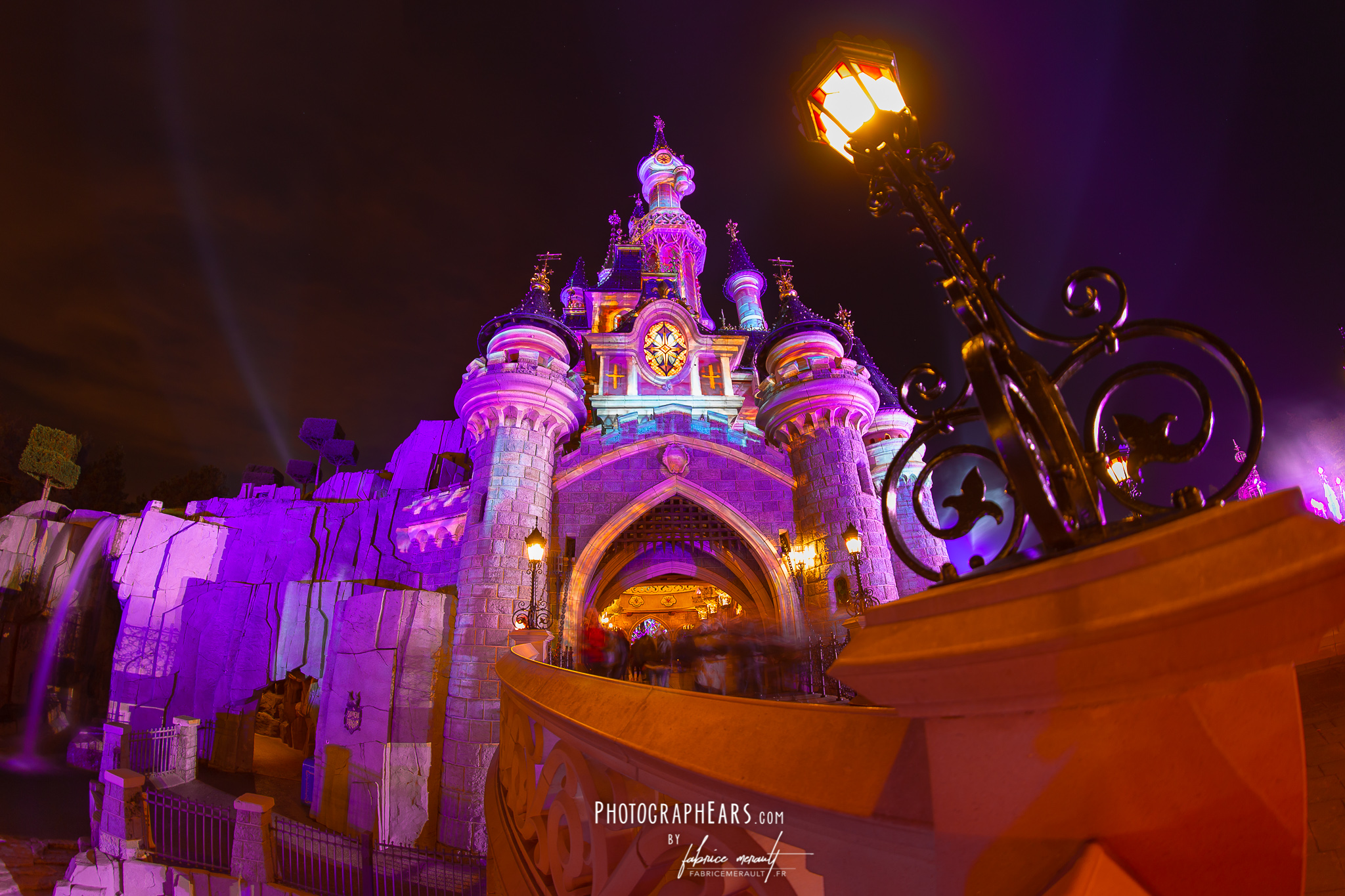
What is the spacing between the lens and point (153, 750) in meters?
11.4

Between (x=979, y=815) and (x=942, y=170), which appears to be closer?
(x=979, y=815)

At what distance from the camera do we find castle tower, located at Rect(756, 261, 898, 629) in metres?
10.8

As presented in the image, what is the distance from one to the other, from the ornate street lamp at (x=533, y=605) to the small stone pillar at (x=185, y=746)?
26.9ft

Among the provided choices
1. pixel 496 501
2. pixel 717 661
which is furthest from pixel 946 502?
pixel 496 501

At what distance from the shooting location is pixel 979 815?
83cm

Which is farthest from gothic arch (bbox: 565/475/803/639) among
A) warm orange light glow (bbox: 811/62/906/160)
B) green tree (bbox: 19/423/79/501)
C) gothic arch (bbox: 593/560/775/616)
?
green tree (bbox: 19/423/79/501)

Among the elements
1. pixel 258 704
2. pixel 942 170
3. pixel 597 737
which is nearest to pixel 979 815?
pixel 597 737

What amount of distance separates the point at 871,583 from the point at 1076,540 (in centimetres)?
1021

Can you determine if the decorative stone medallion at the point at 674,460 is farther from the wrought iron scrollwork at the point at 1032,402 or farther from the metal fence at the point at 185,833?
the wrought iron scrollwork at the point at 1032,402

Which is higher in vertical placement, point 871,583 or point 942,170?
point 942,170

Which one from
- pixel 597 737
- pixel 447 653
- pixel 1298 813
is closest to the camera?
pixel 1298 813

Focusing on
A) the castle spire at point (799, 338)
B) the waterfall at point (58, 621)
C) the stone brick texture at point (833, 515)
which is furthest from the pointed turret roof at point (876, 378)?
the waterfall at point (58, 621)

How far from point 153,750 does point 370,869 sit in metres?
8.72

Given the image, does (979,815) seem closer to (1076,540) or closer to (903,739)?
(903,739)
